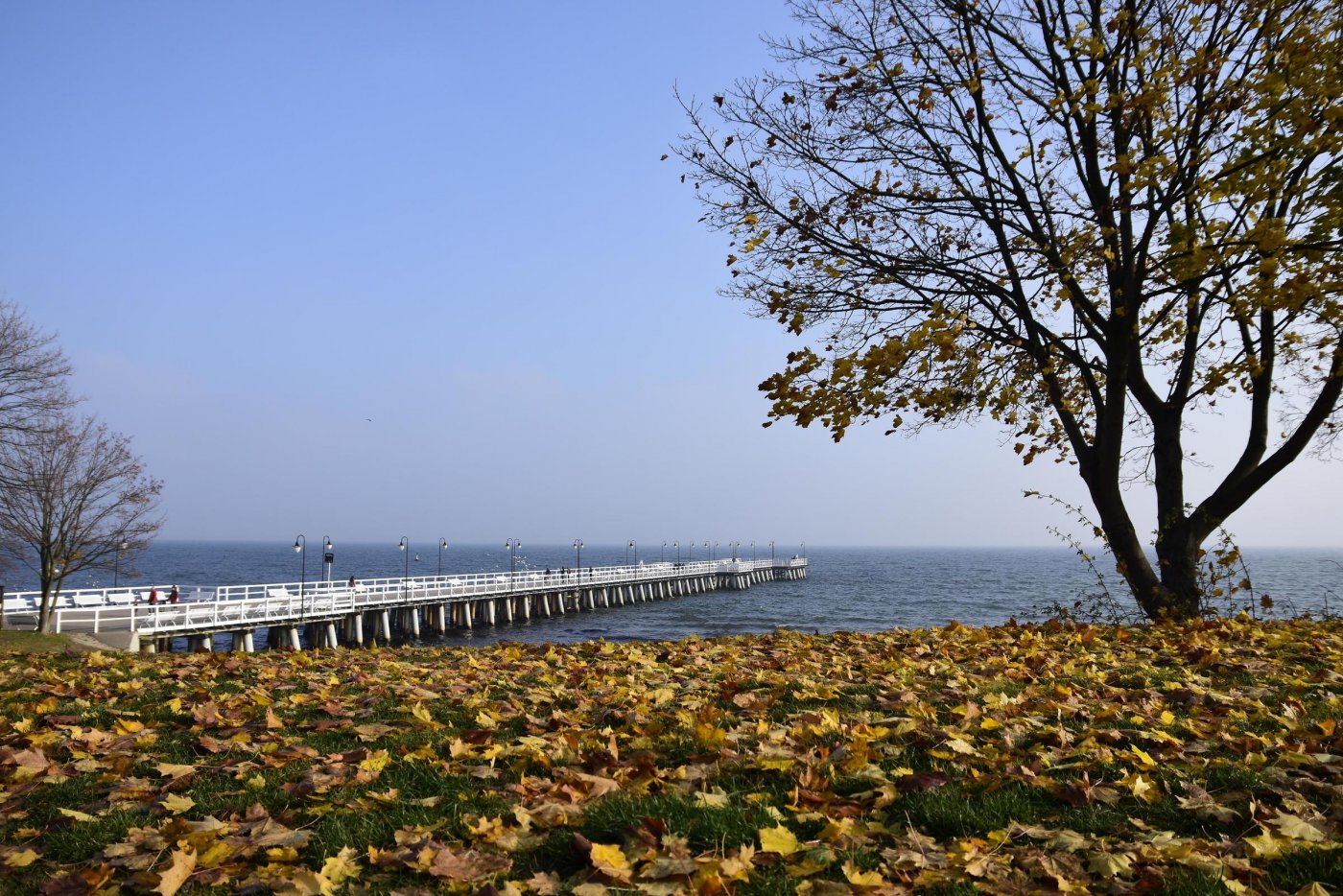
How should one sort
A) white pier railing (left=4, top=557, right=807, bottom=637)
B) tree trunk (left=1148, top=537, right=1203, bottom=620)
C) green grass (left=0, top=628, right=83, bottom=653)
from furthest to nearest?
white pier railing (left=4, top=557, right=807, bottom=637), green grass (left=0, top=628, right=83, bottom=653), tree trunk (left=1148, top=537, right=1203, bottom=620)

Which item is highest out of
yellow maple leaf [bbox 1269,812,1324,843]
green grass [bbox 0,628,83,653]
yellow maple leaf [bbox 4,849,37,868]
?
yellow maple leaf [bbox 1269,812,1324,843]

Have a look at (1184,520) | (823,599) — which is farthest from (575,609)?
(1184,520)

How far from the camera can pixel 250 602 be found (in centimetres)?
3350

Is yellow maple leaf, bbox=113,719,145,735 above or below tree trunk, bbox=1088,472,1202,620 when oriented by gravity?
below

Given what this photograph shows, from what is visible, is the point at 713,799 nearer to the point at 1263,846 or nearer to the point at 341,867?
the point at 341,867

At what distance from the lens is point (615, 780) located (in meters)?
4.06

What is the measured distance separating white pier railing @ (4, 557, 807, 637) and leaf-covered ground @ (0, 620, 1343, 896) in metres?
24.6

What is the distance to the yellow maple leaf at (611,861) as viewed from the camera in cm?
306

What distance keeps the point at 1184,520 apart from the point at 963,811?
8596 mm

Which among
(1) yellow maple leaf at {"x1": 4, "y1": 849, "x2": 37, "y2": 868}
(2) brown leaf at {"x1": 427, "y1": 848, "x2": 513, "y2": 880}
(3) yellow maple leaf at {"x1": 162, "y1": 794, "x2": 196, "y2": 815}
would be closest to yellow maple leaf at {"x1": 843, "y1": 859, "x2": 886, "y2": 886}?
(2) brown leaf at {"x1": 427, "y1": 848, "x2": 513, "y2": 880}

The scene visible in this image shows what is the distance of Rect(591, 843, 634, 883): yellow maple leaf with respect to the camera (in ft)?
10.0

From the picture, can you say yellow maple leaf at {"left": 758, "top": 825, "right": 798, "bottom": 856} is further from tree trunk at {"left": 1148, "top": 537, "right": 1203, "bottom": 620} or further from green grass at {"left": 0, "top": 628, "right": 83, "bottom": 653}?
green grass at {"left": 0, "top": 628, "right": 83, "bottom": 653}

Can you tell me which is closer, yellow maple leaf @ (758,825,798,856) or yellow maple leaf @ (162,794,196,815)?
yellow maple leaf @ (758,825,798,856)

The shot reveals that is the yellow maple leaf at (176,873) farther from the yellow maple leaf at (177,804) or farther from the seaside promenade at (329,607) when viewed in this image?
the seaside promenade at (329,607)
